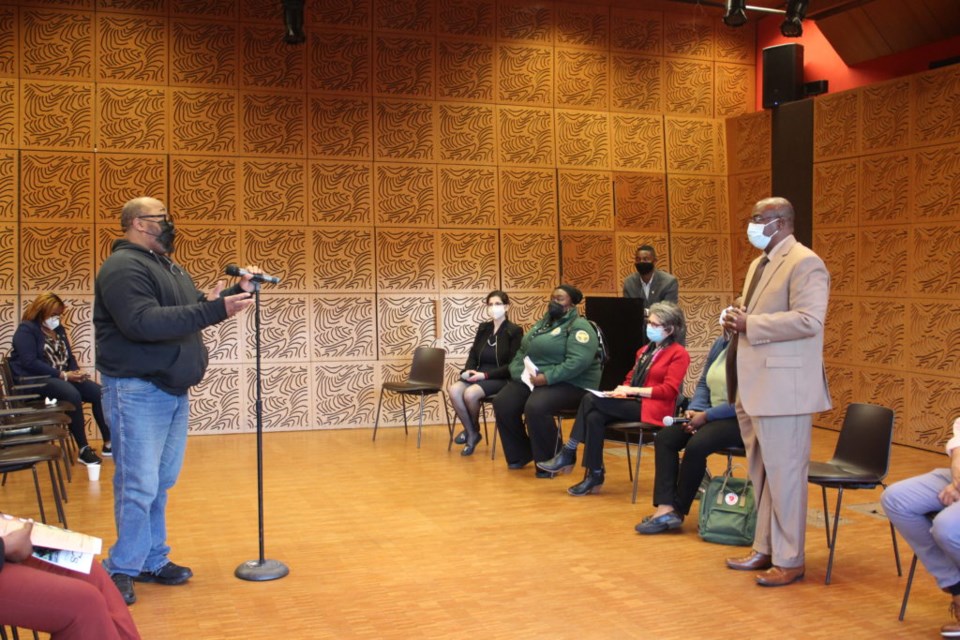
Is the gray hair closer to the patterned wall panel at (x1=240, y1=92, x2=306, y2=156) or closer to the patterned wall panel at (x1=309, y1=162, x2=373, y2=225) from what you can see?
the patterned wall panel at (x1=309, y1=162, x2=373, y2=225)

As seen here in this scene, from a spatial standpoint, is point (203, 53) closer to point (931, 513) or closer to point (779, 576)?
point (779, 576)

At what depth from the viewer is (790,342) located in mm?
3947

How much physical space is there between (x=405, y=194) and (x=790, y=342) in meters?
5.33

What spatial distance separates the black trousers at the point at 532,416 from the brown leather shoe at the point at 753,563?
2.15 meters

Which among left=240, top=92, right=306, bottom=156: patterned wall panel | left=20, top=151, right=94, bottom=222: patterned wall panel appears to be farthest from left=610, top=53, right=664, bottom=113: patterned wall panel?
left=20, top=151, right=94, bottom=222: patterned wall panel

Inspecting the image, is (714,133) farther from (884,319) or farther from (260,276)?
(260,276)

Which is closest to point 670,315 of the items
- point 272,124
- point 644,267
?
point 644,267

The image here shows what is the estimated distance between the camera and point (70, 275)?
785 cm

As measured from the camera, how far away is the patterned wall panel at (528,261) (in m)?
9.00

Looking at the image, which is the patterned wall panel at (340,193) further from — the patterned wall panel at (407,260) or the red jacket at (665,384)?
the red jacket at (665,384)

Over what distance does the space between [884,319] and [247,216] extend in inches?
220

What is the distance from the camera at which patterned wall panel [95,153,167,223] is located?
792 cm

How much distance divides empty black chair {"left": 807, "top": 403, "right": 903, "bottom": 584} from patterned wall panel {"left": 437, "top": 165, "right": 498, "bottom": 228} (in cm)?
505

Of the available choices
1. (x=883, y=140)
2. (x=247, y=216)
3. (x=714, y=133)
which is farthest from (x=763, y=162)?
(x=247, y=216)
